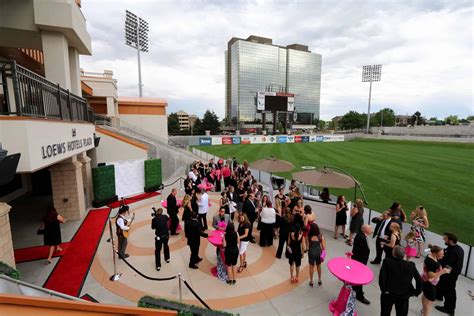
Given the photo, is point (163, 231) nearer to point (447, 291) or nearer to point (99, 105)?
point (447, 291)

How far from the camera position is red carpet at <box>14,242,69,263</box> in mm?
7894

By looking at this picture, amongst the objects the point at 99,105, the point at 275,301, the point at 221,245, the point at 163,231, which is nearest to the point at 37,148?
the point at 163,231

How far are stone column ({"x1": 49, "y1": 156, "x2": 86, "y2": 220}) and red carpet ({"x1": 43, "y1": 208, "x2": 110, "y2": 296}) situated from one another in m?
0.76

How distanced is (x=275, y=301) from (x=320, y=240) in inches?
72.1

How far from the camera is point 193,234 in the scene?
7000 millimetres

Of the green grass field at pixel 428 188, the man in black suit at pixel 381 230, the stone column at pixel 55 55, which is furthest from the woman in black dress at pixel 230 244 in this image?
the stone column at pixel 55 55

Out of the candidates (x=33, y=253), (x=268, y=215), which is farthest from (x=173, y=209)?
(x=33, y=253)

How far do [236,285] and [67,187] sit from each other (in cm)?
883

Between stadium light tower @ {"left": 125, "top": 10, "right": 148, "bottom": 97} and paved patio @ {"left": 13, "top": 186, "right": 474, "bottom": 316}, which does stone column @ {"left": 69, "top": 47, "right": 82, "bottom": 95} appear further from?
stadium light tower @ {"left": 125, "top": 10, "right": 148, "bottom": 97}

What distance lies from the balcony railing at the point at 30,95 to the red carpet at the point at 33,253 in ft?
15.0

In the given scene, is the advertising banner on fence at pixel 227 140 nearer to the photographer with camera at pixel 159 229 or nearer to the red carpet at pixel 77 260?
the red carpet at pixel 77 260

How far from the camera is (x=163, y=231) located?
7.05 meters

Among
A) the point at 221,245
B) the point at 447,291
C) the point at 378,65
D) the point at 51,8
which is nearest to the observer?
the point at 447,291

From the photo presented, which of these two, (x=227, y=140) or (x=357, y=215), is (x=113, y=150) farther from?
(x=227, y=140)
